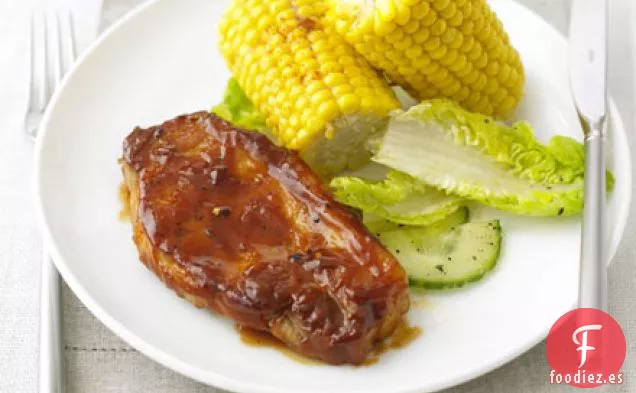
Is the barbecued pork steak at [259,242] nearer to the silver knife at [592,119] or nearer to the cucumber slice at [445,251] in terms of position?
the cucumber slice at [445,251]

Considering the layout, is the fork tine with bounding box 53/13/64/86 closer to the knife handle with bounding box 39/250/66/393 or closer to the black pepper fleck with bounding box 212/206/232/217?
the knife handle with bounding box 39/250/66/393

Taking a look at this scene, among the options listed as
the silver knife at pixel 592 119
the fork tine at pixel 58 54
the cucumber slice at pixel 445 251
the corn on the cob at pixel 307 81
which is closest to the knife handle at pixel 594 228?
the silver knife at pixel 592 119

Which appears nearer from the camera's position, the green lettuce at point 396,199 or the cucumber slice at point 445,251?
the cucumber slice at point 445,251

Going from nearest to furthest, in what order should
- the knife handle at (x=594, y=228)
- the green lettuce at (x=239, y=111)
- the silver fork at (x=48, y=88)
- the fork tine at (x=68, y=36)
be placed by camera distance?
1. the knife handle at (x=594, y=228)
2. the silver fork at (x=48, y=88)
3. the green lettuce at (x=239, y=111)
4. the fork tine at (x=68, y=36)

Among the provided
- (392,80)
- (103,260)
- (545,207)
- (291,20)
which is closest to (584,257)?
(545,207)

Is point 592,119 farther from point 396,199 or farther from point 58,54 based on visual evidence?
point 58,54

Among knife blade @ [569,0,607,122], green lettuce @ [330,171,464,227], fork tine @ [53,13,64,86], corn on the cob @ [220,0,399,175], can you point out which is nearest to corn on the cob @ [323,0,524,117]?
corn on the cob @ [220,0,399,175]

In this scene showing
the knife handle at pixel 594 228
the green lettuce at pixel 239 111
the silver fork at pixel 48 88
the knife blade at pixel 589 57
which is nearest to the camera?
the knife handle at pixel 594 228
